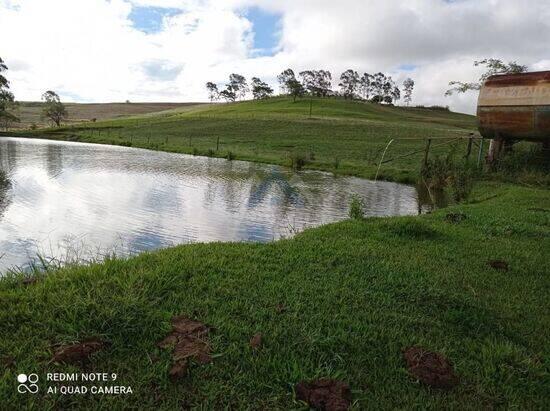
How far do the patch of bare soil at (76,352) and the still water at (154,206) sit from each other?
3.01 m

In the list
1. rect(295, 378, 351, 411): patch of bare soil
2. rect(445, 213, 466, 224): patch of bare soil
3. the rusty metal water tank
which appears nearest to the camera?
rect(295, 378, 351, 411): patch of bare soil

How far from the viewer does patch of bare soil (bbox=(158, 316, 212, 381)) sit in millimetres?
3662

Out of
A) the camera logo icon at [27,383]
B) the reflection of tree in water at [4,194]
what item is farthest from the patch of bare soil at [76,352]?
the reflection of tree in water at [4,194]

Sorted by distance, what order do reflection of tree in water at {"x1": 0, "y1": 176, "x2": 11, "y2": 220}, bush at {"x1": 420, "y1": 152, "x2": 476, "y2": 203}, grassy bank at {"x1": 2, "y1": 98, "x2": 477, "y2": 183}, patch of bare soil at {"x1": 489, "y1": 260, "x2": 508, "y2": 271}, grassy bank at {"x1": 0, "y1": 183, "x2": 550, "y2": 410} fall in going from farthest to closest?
grassy bank at {"x1": 2, "y1": 98, "x2": 477, "y2": 183} < bush at {"x1": 420, "y1": 152, "x2": 476, "y2": 203} < reflection of tree in water at {"x1": 0, "y1": 176, "x2": 11, "y2": 220} < patch of bare soil at {"x1": 489, "y1": 260, "x2": 508, "y2": 271} < grassy bank at {"x1": 0, "y1": 183, "x2": 550, "y2": 410}

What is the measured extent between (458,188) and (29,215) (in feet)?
49.9

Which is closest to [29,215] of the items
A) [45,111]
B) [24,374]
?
[24,374]

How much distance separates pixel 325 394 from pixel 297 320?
1253mm

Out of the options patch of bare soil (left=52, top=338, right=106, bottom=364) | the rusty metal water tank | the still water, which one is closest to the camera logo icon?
patch of bare soil (left=52, top=338, right=106, bottom=364)

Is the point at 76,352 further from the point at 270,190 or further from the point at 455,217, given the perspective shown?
the point at 270,190

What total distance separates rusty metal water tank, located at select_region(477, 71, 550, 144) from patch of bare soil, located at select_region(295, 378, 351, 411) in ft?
60.3

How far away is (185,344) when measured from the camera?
397cm

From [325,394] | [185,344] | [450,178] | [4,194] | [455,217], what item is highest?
[450,178]

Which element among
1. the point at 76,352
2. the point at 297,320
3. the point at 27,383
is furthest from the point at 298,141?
the point at 27,383

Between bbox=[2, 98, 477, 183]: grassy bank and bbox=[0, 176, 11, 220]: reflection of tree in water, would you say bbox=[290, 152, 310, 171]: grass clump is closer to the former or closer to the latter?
bbox=[2, 98, 477, 183]: grassy bank
